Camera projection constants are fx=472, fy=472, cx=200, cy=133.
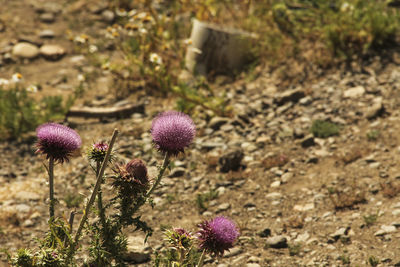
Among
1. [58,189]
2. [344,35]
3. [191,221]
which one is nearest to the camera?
[191,221]

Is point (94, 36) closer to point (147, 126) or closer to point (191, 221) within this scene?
point (147, 126)

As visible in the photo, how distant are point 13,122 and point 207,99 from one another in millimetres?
2849

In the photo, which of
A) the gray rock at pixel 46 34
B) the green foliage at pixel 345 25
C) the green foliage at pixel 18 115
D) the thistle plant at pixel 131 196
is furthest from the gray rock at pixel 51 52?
the thistle plant at pixel 131 196

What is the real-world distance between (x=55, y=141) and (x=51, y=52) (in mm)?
6948

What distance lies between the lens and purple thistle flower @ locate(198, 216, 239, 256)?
9.89ft

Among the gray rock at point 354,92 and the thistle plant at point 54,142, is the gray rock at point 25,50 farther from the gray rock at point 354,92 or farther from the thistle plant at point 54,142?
the thistle plant at point 54,142

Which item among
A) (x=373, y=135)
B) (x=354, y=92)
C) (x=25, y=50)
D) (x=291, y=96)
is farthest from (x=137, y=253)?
(x=25, y=50)

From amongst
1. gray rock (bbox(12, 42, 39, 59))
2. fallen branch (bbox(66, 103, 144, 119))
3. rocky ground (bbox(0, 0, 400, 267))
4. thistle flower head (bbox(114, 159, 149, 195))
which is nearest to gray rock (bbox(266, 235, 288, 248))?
rocky ground (bbox(0, 0, 400, 267))

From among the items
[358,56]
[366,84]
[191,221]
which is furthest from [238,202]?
[358,56]

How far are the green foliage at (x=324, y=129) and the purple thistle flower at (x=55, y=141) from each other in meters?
3.93

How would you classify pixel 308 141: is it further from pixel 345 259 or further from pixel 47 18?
pixel 47 18

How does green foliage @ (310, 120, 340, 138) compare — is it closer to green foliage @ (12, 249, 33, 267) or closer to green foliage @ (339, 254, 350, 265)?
green foliage @ (339, 254, 350, 265)

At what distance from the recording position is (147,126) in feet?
23.2

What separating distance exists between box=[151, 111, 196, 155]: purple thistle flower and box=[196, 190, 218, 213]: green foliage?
224cm
